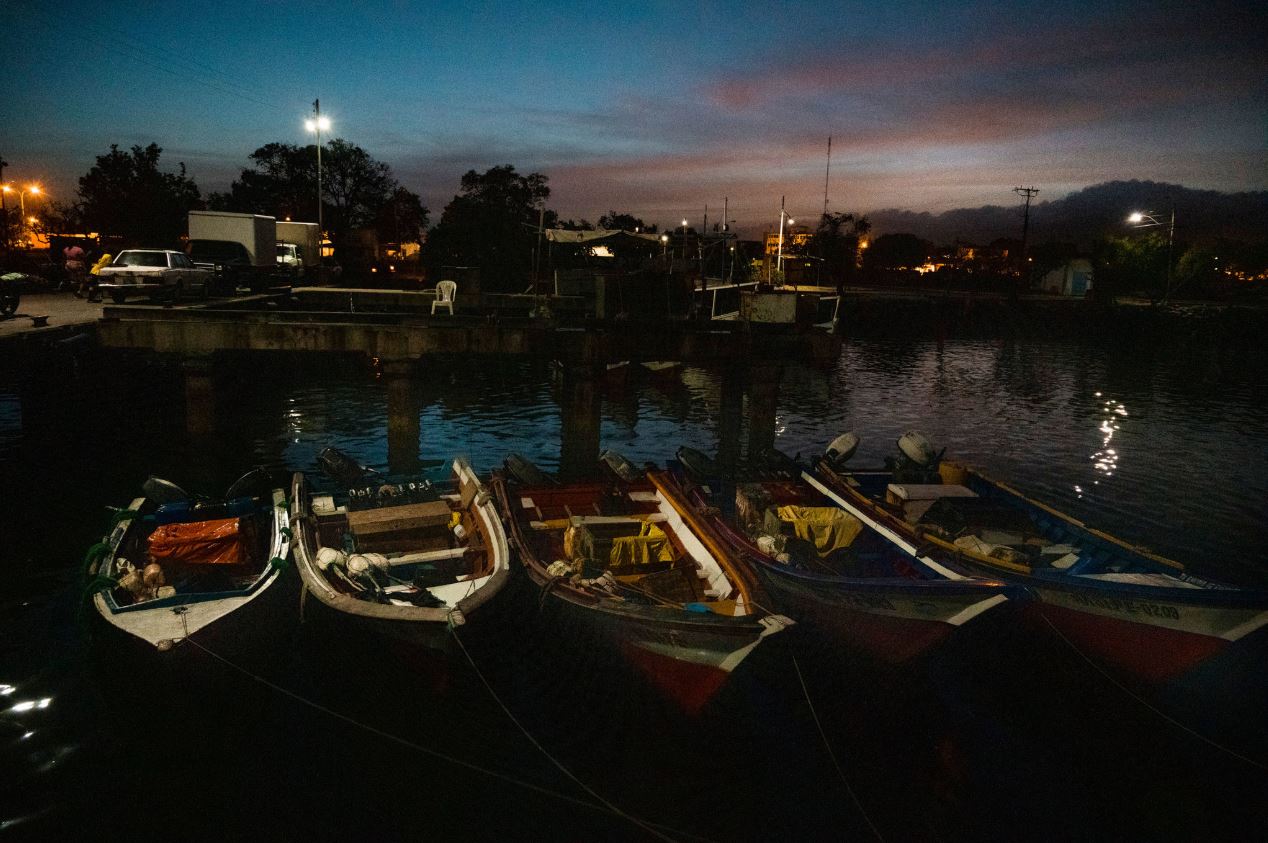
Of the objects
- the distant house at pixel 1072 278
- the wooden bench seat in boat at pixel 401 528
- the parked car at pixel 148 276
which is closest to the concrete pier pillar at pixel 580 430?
the wooden bench seat in boat at pixel 401 528

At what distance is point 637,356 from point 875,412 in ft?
65.0

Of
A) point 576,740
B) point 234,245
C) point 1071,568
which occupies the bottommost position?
point 576,740

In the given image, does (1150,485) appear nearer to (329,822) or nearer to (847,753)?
(847,753)

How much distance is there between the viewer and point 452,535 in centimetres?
1270

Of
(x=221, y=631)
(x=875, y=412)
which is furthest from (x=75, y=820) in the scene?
(x=875, y=412)

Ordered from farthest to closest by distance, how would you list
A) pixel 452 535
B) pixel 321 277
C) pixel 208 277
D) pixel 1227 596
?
→ 1. pixel 321 277
2. pixel 208 277
3. pixel 452 535
4. pixel 1227 596

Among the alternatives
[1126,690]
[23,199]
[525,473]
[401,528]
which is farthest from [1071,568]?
[23,199]

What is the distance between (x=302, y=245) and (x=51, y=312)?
2354 cm

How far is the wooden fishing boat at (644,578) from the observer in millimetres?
8789

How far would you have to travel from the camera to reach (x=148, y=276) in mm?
25016

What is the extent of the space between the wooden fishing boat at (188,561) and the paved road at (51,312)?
10.4m

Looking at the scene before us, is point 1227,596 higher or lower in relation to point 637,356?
lower

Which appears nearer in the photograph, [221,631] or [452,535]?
[221,631]

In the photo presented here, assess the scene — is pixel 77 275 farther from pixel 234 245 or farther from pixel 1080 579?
pixel 1080 579
